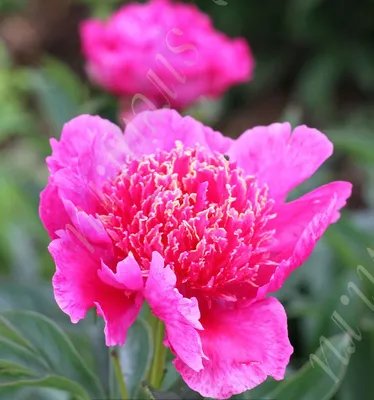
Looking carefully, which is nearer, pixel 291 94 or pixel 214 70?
pixel 214 70

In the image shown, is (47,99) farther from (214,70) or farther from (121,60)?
(214,70)

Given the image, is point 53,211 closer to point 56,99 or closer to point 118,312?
point 118,312

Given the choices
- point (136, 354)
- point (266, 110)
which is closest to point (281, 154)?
point (136, 354)

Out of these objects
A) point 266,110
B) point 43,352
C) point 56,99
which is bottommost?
point 266,110

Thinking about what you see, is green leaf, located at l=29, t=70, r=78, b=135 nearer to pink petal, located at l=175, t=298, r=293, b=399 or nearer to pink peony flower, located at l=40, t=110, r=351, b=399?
pink peony flower, located at l=40, t=110, r=351, b=399

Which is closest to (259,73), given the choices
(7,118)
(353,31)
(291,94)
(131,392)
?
(291,94)

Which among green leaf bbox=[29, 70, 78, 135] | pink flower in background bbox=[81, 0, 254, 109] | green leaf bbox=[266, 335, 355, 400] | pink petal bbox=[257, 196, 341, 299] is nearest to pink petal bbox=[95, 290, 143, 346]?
pink petal bbox=[257, 196, 341, 299]
